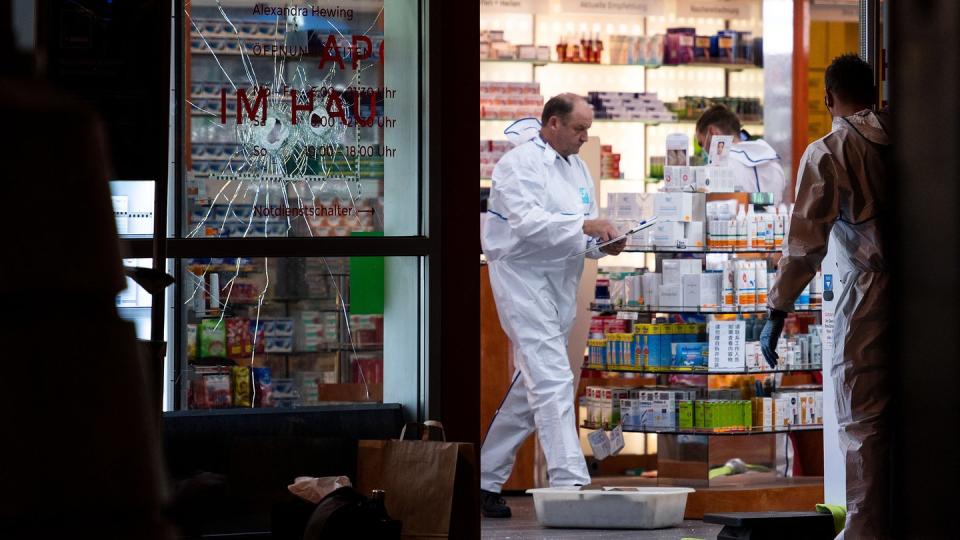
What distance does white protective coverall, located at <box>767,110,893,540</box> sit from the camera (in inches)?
184

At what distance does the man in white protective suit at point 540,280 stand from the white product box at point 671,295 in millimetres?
311

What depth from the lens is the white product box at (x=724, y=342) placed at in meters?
6.19

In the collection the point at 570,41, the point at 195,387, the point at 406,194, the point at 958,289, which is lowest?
the point at 195,387

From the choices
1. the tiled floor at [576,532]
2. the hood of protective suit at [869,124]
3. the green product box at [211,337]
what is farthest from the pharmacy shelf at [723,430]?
the green product box at [211,337]

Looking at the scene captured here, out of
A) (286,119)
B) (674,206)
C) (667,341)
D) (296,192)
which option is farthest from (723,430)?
(286,119)

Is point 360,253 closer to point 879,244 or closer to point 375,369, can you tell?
point 375,369

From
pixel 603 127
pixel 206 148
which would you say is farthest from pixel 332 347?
pixel 603 127

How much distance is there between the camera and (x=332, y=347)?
173 inches

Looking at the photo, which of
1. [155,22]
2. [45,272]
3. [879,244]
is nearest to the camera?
[45,272]

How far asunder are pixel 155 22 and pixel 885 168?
287 cm

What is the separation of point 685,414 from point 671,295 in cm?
58

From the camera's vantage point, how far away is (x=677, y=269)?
618cm

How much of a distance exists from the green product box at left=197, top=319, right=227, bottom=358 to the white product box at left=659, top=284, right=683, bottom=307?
2.60m

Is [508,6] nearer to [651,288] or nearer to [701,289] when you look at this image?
[651,288]
